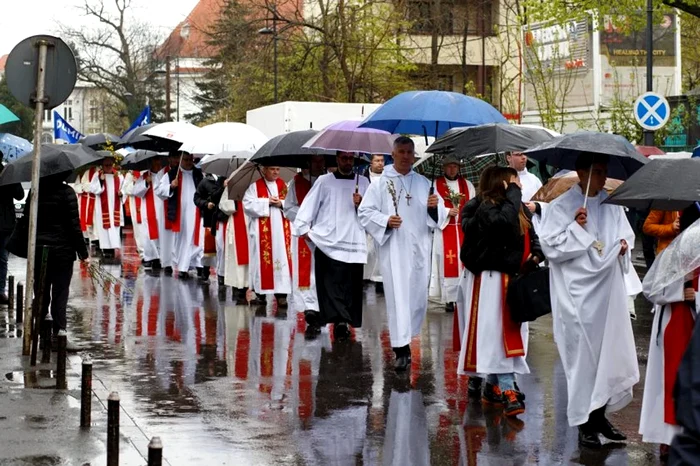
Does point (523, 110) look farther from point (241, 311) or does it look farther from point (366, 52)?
point (241, 311)

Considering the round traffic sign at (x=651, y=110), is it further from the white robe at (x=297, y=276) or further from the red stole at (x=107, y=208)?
the white robe at (x=297, y=276)

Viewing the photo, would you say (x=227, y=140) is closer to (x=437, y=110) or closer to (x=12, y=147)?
(x=12, y=147)

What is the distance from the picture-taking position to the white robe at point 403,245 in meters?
11.0

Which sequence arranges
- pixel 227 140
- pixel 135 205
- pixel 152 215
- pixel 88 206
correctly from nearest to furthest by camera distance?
pixel 227 140
pixel 152 215
pixel 135 205
pixel 88 206

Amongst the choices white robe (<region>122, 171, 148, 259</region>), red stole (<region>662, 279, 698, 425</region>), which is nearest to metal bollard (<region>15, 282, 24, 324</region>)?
red stole (<region>662, 279, 698, 425</region>)

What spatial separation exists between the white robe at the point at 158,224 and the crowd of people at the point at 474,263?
2484 mm

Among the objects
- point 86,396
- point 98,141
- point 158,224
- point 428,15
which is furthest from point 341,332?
point 428,15

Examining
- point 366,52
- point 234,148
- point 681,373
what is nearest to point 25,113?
point 366,52

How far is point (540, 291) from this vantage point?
9.13 m

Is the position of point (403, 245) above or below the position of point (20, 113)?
below

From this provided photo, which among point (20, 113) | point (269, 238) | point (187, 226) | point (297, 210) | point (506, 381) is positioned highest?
point (20, 113)

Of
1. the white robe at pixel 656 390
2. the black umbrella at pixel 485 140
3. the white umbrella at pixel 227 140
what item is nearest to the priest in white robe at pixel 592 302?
the white robe at pixel 656 390

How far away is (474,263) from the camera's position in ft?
30.9

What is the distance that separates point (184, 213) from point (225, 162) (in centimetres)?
241
